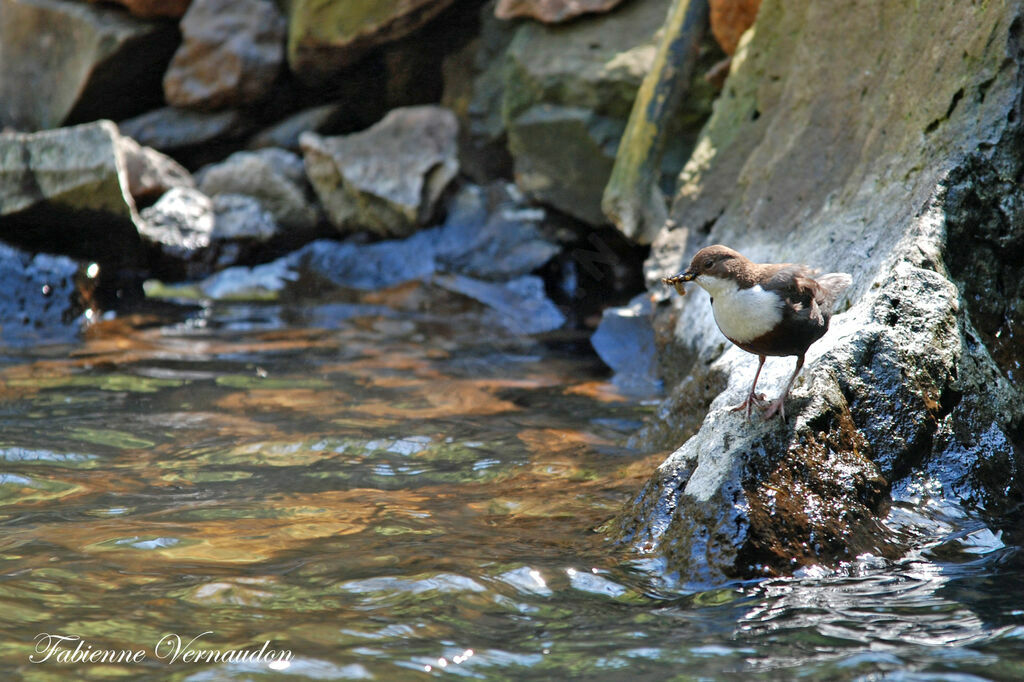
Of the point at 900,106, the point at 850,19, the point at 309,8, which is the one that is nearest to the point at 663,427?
the point at 900,106

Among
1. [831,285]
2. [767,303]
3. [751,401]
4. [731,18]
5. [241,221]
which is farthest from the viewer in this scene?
[241,221]

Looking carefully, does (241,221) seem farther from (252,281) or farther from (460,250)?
(460,250)

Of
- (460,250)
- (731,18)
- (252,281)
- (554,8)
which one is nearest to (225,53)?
(252,281)

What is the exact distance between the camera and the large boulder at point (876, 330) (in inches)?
112

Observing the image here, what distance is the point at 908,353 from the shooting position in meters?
3.11

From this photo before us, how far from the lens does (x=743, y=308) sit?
2.87 m

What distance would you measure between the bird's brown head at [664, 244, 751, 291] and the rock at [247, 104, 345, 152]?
7.92 m

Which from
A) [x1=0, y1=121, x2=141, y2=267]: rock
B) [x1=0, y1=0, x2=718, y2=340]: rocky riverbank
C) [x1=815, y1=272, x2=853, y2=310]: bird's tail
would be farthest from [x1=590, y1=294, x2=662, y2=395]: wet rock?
[x1=0, y1=121, x2=141, y2=267]: rock

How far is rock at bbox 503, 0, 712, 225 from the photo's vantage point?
25.9 ft

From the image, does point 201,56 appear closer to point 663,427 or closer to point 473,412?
point 473,412

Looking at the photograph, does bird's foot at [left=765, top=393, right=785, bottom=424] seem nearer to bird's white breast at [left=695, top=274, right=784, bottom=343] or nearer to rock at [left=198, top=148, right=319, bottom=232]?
bird's white breast at [left=695, top=274, right=784, bottom=343]

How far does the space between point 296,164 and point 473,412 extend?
17.5 ft

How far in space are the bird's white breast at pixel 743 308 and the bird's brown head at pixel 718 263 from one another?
20 millimetres

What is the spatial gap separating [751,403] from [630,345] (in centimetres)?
359
